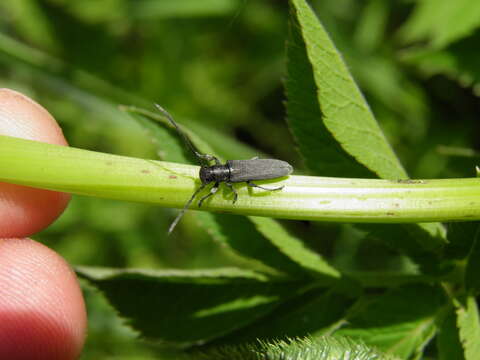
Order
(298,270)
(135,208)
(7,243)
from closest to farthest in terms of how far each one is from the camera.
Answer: (298,270) → (7,243) → (135,208)

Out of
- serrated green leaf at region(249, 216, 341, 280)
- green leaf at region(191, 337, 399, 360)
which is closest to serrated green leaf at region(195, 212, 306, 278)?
serrated green leaf at region(249, 216, 341, 280)

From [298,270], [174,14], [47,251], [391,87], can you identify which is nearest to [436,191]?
[298,270]

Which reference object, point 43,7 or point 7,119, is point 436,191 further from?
point 43,7

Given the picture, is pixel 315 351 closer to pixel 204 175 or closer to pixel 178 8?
pixel 204 175

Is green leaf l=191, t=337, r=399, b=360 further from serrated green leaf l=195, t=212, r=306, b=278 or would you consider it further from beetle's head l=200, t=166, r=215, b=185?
beetle's head l=200, t=166, r=215, b=185

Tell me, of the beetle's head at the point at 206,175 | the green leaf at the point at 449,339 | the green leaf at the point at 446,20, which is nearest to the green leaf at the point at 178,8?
the green leaf at the point at 446,20

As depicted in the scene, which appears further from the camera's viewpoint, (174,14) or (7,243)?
(174,14)

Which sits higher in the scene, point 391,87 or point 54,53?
point 391,87
